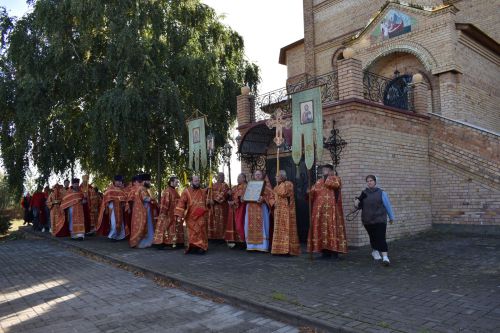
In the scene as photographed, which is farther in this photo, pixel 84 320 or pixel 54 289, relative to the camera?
pixel 54 289

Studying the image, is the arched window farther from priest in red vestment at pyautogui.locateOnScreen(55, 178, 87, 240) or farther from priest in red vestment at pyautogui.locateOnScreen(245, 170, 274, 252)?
priest in red vestment at pyautogui.locateOnScreen(55, 178, 87, 240)

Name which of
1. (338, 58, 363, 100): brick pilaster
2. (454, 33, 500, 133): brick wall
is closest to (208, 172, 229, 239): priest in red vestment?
(338, 58, 363, 100): brick pilaster

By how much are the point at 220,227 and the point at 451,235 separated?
595 cm

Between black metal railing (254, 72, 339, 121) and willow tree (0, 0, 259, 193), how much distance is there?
288 centimetres

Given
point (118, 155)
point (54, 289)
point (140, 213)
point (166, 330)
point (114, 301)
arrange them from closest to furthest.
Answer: point (166, 330)
point (114, 301)
point (54, 289)
point (140, 213)
point (118, 155)

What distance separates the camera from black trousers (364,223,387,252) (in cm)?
768

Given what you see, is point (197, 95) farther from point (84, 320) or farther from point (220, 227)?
point (84, 320)

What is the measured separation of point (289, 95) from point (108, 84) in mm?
7033

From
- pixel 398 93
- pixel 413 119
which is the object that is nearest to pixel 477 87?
pixel 398 93

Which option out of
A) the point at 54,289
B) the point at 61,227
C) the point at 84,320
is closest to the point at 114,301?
the point at 84,320

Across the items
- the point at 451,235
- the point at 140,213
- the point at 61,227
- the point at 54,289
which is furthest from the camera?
the point at 61,227

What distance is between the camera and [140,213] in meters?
11.5

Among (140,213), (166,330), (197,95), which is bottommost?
(166,330)

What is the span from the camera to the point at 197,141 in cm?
1134
